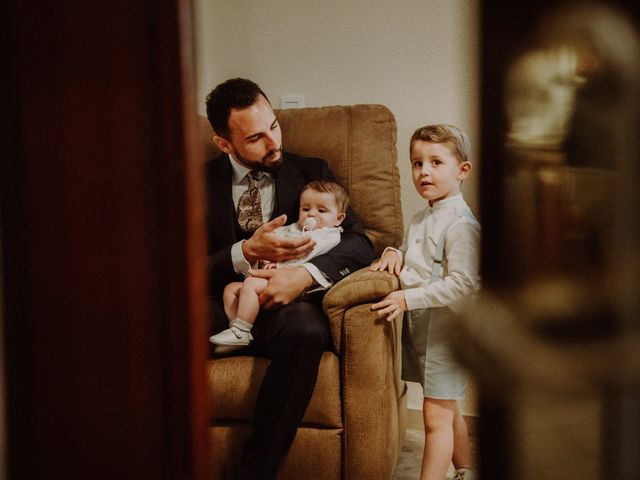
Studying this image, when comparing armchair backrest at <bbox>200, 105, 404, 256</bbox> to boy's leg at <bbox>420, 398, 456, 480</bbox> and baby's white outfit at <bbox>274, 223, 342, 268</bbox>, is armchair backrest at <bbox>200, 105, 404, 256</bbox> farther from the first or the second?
boy's leg at <bbox>420, 398, 456, 480</bbox>

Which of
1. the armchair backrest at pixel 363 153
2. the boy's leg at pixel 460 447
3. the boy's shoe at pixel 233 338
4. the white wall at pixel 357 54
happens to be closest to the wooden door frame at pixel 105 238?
the boy's shoe at pixel 233 338

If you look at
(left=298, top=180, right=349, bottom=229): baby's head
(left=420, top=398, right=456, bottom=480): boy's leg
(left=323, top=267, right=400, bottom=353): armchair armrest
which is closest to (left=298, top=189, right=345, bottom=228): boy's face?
(left=298, top=180, right=349, bottom=229): baby's head

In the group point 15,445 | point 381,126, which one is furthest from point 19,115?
point 381,126

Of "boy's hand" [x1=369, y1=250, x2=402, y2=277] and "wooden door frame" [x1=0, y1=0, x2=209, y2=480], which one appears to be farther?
"boy's hand" [x1=369, y1=250, x2=402, y2=277]

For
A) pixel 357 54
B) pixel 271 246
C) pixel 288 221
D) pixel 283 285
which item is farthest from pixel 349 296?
pixel 357 54

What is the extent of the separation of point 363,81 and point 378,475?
1.30 meters

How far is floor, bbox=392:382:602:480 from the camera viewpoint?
0.29 m

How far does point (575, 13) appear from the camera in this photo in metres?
0.27

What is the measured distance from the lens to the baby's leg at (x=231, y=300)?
138 cm

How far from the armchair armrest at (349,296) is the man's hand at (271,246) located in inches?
9.8

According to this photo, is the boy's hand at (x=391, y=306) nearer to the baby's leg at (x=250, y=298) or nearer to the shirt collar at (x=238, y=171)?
the baby's leg at (x=250, y=298)

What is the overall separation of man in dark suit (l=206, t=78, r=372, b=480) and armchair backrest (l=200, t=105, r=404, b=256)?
0.08m

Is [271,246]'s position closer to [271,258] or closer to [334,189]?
[271,258]

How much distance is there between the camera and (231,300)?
1.39m
